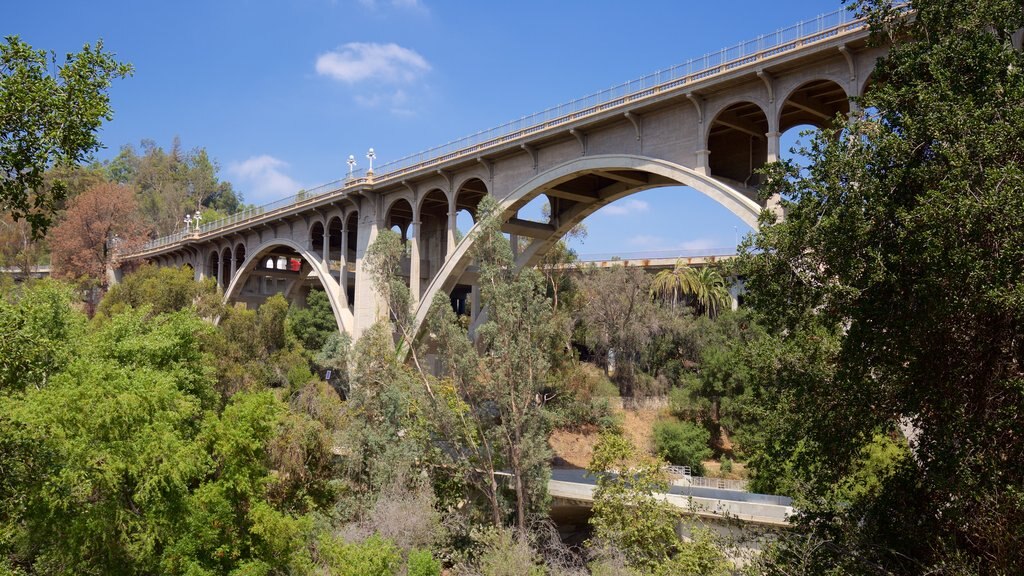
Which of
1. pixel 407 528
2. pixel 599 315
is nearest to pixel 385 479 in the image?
pixel 407 528

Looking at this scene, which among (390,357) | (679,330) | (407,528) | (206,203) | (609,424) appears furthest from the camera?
(206,203)

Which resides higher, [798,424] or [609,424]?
[798,424]

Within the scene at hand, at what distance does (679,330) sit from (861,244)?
104 ft

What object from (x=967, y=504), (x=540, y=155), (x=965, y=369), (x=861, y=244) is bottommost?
Answer: (x=967, y=504)

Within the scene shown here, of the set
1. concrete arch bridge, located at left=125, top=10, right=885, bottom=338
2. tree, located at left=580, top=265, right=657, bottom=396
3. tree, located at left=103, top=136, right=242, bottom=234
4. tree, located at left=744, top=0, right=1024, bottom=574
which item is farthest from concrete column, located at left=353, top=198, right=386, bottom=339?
tree, located at left=103, top=136, right=242, bottom=234

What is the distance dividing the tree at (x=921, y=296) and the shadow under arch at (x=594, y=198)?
6739 mm

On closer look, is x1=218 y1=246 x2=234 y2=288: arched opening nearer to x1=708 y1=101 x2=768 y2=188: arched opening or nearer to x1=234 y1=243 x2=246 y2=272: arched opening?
x1=234 y1=243 x2=246 y2=272: arched opening

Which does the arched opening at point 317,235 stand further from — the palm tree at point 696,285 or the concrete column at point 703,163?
the concrete column at point 703,163

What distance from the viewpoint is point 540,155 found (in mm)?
25188

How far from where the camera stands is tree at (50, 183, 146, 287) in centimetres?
5334

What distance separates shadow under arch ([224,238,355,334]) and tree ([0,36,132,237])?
27513 millimetres

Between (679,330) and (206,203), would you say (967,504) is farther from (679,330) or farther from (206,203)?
(206,203)

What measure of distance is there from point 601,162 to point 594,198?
4.67 metres

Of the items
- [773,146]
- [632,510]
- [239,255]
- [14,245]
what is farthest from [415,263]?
[14,245]
